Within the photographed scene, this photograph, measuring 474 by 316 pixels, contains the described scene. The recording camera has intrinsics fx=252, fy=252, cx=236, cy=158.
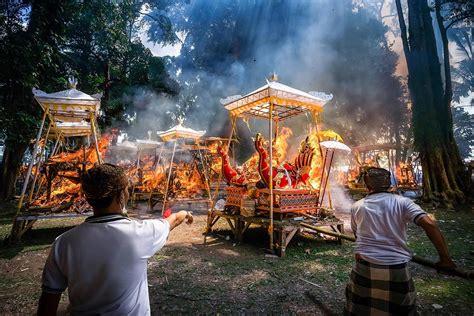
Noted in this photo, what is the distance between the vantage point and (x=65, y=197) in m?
8.57

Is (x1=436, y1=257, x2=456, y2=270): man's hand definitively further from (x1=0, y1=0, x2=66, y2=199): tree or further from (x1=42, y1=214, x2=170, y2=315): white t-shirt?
(x1=0, y1=0, x2=66, y2=199): tree

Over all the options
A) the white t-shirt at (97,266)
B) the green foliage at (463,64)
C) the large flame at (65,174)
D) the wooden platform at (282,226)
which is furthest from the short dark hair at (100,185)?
the green foliage at (463,64)

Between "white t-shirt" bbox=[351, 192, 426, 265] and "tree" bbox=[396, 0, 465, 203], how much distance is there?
12523 mm

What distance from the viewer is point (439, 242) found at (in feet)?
8.17

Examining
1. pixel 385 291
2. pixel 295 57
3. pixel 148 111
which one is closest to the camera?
pixel 385 291

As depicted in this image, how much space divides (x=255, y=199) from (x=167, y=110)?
20.7 metres

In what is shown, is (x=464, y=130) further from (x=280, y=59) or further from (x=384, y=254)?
(x=384, y=254)

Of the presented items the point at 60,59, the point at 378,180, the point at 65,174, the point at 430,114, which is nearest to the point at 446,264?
the point at 378,180

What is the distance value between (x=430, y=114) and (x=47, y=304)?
1758 cm

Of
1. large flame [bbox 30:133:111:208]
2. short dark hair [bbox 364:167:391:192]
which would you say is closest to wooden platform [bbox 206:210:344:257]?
short dark hair [bbox 364:167:391:192]

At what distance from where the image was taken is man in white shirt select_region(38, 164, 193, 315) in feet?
5.12

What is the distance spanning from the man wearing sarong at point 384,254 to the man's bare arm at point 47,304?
9.74 ft

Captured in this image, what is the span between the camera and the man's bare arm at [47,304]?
1.54m

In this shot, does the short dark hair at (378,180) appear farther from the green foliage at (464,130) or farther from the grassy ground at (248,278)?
the green foliage at (464,130)
